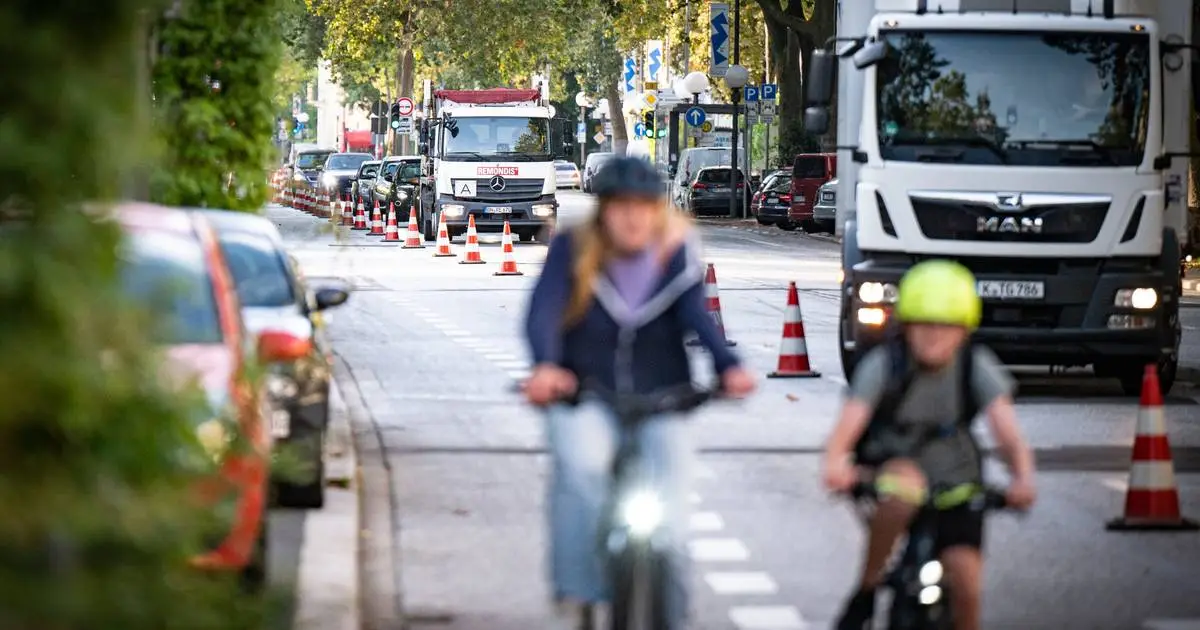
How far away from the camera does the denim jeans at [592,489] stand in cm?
571

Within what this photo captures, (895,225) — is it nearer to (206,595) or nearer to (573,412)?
(573,412)

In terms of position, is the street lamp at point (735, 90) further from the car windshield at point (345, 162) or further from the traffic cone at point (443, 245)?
the traffic cone at point (443, 245)

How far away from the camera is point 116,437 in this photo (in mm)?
3035

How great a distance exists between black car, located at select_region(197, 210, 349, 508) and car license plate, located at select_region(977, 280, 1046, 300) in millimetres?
5528


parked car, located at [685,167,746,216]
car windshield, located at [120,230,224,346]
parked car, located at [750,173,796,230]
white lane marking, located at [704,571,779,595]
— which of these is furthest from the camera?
parked car, located at [685,167,746,216]

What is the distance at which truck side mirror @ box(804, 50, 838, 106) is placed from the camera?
15.5 m

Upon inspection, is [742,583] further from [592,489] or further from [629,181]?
[629,181]

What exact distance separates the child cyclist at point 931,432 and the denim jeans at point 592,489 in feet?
1.42

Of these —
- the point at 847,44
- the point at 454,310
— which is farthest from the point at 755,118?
the point at 847,44

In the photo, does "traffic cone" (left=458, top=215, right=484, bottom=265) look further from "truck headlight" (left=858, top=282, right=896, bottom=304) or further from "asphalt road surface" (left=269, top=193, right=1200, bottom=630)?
"truck headlight" (left=858, top=282, right=896, bottom=304)

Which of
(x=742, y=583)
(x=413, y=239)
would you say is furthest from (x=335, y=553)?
(x=413, y=239)

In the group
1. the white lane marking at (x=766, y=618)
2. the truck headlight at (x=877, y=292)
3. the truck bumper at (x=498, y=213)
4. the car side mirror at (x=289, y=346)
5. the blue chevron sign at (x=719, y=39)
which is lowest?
the white lane marking at (x=766, y=618)

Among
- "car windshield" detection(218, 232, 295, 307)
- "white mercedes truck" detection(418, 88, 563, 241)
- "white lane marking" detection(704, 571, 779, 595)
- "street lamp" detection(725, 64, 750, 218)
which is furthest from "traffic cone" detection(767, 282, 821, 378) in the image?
"street lamp" detection(725, 64, 750, 218)

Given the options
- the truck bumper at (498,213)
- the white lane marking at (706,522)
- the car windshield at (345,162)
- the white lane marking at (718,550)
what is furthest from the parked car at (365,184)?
the white lane marking at (718,550)
